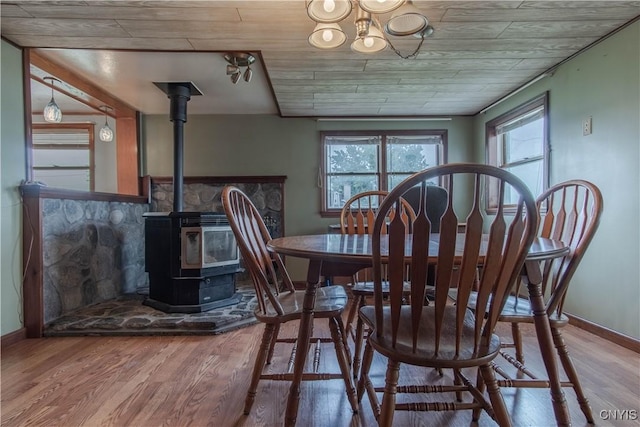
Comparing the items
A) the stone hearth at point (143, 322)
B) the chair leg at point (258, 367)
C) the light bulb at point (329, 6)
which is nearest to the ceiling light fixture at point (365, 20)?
the light bulb at point (329, 6)

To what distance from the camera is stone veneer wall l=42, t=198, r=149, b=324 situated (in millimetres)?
2547

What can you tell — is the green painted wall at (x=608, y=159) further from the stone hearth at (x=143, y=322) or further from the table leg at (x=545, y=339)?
the stone hearth at (x=143, y=322)

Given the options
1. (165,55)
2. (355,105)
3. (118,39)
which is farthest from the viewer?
(355,105)

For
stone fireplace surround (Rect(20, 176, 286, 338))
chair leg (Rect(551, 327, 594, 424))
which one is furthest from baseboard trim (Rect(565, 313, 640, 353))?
stone fireplace surround (Rect(20, 176, 286, 338))

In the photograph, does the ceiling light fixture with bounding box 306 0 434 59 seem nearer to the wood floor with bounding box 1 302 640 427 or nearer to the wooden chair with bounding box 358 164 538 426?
the wooden chair with bounding box 358 164 538 426

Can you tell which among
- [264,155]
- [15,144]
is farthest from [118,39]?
[264,155]

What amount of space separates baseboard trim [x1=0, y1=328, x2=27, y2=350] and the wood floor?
2.1 inches

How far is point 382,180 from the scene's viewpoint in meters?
4.10

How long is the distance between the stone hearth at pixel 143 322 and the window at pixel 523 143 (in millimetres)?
2763

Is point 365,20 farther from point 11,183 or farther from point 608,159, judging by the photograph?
point 11,183

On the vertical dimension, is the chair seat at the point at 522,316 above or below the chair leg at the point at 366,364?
above

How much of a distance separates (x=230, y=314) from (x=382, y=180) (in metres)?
2.36

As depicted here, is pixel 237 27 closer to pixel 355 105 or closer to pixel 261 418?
pixel 355 105

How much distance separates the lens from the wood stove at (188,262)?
279 centimetres
